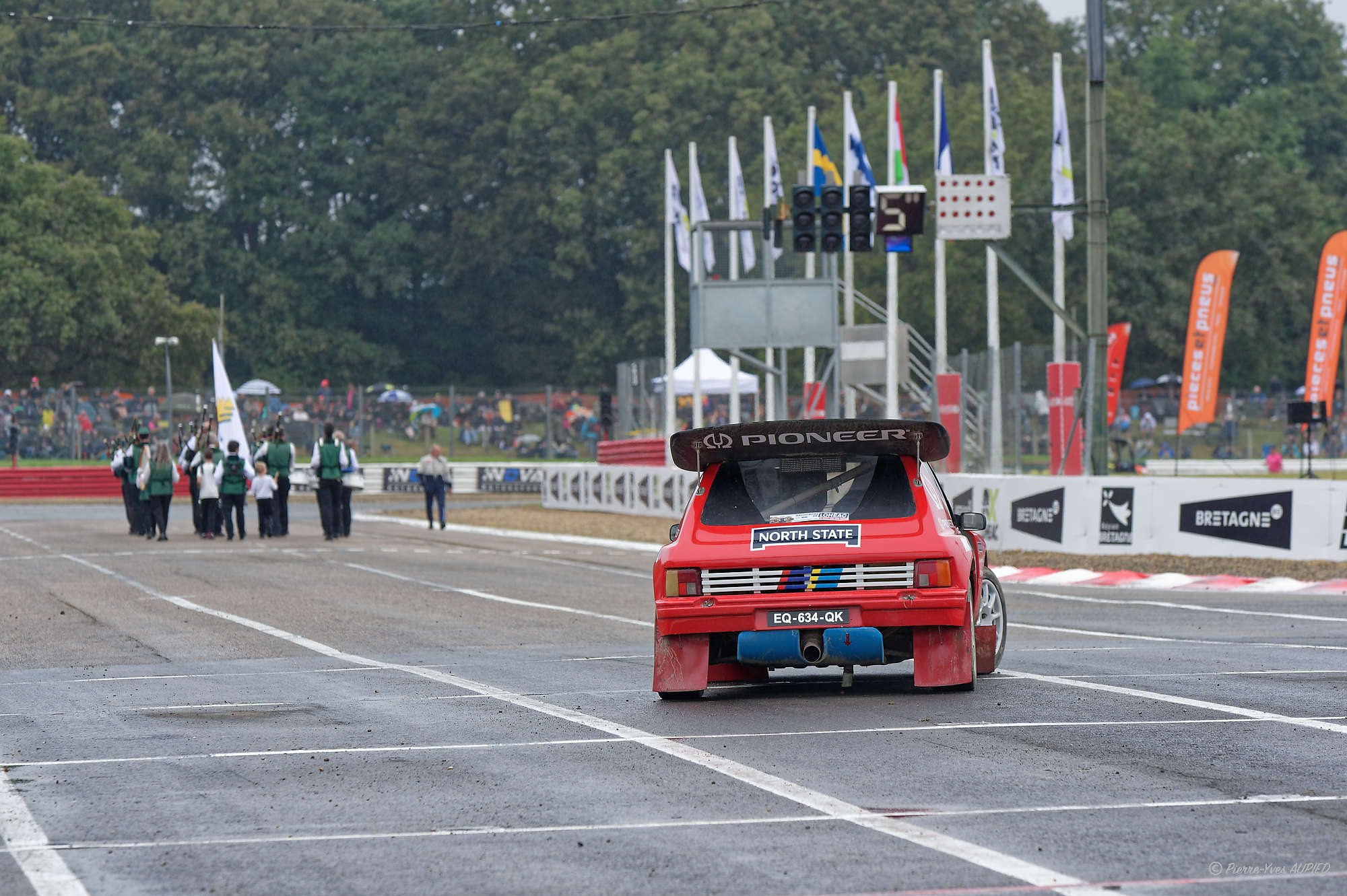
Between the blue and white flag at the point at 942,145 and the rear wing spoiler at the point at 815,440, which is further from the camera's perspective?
the blue and white flag at the point at 942,145

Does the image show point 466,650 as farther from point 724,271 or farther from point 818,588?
point 724,271

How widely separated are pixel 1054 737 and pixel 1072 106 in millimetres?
77405

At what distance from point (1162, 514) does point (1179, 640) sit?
33.0 ft

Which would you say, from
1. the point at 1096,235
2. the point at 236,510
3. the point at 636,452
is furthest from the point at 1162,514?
the point at 636,452

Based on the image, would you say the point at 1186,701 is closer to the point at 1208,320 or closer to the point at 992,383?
the point at 992,383

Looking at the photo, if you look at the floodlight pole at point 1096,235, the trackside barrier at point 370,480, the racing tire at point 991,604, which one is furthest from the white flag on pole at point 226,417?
the racing tire at point 991,604

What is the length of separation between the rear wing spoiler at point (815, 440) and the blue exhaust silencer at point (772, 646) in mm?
1186

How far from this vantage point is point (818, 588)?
11.0 m

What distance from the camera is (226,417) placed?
1521 inches

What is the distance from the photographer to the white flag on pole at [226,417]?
37.1 metres

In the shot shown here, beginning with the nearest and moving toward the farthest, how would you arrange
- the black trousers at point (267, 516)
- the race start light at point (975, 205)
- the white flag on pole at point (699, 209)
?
the race start light at point (975, 205)
the black trousers at point (267, 516)
the white flag on pole at point (699, 209)

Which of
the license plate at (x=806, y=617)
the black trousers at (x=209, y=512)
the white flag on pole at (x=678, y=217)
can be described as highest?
the white flag on pole at (x=678, y=217)

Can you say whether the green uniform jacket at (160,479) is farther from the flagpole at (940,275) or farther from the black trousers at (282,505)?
the flagpole at (940,275)

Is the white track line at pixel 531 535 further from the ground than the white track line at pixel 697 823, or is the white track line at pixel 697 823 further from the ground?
the white track line at pixel 697 823
